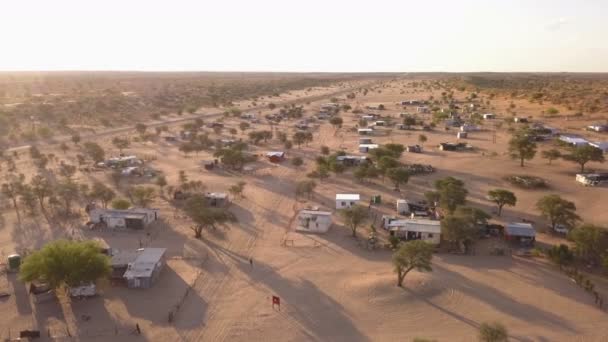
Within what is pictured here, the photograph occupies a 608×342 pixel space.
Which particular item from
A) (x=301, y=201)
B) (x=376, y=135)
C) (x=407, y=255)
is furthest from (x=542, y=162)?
(x=407, y=255)

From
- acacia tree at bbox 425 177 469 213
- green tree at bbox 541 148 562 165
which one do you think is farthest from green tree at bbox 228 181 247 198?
green tree at bbox 541 148 562 165

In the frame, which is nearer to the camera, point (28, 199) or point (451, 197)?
point (451, 197)

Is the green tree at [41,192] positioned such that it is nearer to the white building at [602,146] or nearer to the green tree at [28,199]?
the green tree at [28,199]

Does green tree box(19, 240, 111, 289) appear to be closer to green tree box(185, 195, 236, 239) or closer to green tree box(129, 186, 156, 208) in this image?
green tree box(185, 195, 236, 239)

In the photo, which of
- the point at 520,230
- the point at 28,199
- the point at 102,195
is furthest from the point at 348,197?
the point at 28,199

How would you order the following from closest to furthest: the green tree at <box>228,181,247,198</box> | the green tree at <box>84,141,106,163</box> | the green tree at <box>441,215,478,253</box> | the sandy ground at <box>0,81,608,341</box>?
the sandy ground at <box>0,81,608,341</box>, the green tree at <box>441,215,478,253</box>, the green tree at <box>228,181,247,198</box>, the green tree at <box>84,141,106,163</box>

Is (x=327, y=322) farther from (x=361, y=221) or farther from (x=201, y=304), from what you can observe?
(x=361, y=221)

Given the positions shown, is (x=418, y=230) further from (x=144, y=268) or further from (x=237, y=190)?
(x=144, y=268)
